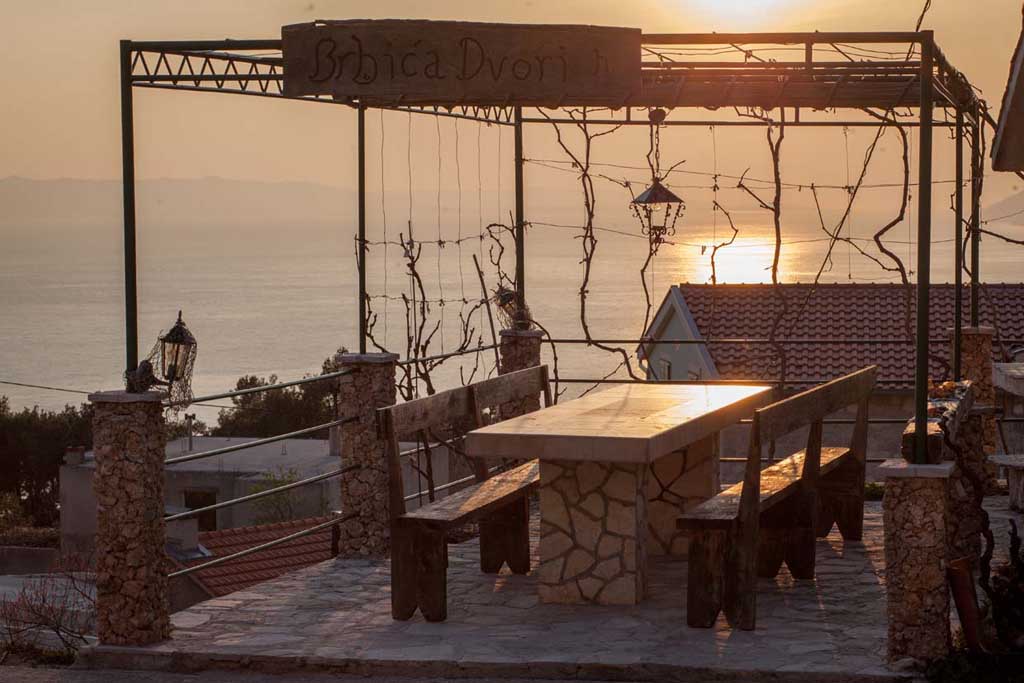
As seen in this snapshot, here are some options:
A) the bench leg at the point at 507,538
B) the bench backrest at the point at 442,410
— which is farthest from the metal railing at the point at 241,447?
the bench leg at the point at 507,538

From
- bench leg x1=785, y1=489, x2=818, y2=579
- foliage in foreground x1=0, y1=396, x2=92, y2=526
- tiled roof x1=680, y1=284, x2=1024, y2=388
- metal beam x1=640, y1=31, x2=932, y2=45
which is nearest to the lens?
metal beam x1=640, y1=31, x2=932, y2=45

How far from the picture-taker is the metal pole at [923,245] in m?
5.91

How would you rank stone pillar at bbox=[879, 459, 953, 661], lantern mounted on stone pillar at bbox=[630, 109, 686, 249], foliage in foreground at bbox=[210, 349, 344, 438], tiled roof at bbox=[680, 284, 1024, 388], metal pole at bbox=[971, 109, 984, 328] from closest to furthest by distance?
1. stone pillar at bbox=[879, 459, 953, 661]
2. metal pole at bbox=[971, 109, 984, 328]
3. lantern mounted on stone pillar at bbox=[630, 109, 686, 249]
4. tiled roof at bbox=[680, 284, 1024, 388]
5. foliage in foreground at bbox=[210, 349, 344, 438]

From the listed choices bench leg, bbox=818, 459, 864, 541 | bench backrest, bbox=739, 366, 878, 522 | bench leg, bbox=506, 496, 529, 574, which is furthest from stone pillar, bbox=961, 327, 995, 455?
bench leg, bbox=506, 496, 529, 574

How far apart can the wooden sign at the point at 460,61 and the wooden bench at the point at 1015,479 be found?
4.04 m

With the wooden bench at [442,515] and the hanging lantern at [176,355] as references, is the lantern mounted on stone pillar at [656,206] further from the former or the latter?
the hanging lantern at [176,355]

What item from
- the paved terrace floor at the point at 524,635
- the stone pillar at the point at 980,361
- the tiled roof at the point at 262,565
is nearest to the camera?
the paved terrace floor at the point at 524,635

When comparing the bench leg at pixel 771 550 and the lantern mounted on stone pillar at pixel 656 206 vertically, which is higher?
the lantern mounted on stone pillar at pixel 656 206

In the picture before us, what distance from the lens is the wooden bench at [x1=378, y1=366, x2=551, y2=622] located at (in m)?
6.73

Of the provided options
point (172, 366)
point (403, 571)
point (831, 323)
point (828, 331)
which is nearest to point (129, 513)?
point (172, 366)

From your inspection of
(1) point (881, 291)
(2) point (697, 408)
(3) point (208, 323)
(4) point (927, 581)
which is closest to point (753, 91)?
(2) point (697, 408)

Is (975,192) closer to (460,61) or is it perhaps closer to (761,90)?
(761,90)

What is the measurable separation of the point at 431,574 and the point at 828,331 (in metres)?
20.2

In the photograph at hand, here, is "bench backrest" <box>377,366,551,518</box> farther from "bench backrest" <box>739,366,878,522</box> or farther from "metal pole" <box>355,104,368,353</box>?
"bench backrest" <box>739,366,878,522</box>
